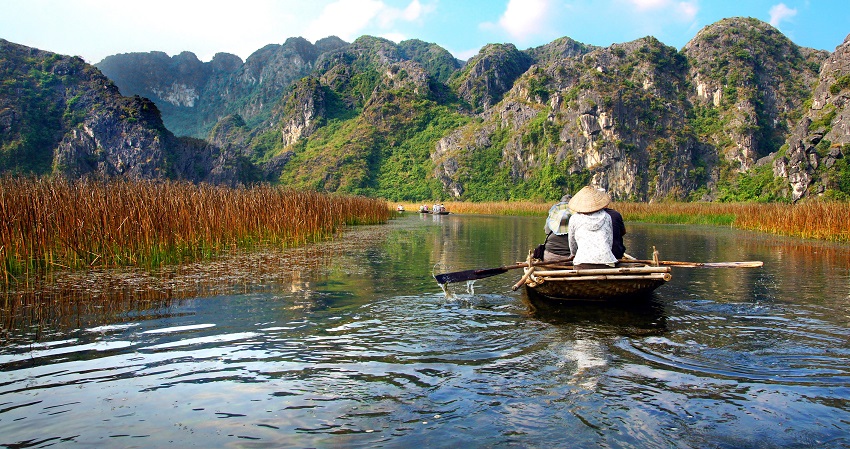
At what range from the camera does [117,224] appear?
1059cm

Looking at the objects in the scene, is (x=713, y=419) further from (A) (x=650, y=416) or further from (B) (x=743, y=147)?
→ (B) (x=743, y=147)

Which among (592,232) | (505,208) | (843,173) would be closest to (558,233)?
(592,232)

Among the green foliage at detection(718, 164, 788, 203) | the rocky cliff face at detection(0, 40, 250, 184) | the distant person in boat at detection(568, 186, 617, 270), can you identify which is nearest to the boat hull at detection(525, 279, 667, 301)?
the distant person in boat at detection(568, 186, 617, 270)

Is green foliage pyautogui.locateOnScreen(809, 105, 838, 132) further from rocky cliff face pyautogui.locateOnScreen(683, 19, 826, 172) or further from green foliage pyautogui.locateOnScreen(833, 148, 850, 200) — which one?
rocky cliff face pyautogui.locateOnScreen(683, 19, 826, 172)

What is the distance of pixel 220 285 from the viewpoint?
912 cm

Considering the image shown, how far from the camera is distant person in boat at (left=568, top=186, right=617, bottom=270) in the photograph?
316 inches

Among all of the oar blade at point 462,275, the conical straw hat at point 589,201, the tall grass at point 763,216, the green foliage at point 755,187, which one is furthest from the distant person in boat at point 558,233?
the green foliage at point 755,187

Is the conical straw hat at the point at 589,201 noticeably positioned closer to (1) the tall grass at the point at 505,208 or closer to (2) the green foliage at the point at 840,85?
(1) the tall grass at the point at 505,208

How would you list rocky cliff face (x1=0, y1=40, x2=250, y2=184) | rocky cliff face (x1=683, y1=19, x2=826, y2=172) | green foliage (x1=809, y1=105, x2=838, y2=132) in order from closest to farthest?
green foliage (x1=809, y1=105, x2=838, y2=132)
rocky cliff face (x1=0, y1=40, x2=250, y2=184)
rocky cliff face (x1=683, y1=19, x2=826, y2=172)

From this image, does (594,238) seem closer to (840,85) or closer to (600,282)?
(600,282)

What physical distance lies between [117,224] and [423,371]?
819 cm

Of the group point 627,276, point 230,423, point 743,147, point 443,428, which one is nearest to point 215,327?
point 230,423

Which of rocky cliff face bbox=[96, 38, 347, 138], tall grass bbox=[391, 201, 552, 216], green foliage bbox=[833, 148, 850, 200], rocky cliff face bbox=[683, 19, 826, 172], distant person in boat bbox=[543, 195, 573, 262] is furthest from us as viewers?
rocky cliff face bbox=[96, 38, 347, 138]

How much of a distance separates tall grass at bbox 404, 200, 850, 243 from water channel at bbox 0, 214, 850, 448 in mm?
13588
